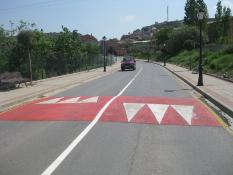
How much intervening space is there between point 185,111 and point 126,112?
189 cm

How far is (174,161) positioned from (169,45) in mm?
109654

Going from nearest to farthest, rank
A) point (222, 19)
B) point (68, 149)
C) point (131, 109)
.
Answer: point (68, 149) < point (131, 109) < point (222, 19)

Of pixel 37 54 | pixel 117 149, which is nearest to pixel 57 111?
pixel 117 149

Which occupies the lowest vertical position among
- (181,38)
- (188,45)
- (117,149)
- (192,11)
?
(117,149)

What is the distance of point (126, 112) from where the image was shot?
1583 centimetres

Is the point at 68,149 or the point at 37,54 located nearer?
the point at 68,149

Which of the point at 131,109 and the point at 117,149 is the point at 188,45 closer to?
the point at 131,109

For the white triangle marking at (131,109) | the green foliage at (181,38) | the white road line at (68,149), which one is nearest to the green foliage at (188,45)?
the green foliage at (181,38)

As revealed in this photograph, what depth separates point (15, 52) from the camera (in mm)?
38906

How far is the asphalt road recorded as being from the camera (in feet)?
27.0

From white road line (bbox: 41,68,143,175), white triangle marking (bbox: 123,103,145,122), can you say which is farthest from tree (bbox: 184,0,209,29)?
white road line (bbox: 41,68,143,175)

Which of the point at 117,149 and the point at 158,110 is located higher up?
the point at 117,149

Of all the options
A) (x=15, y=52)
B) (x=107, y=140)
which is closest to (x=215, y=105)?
(x=107, y=140)

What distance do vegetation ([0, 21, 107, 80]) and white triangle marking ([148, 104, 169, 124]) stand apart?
14250 millimetres
